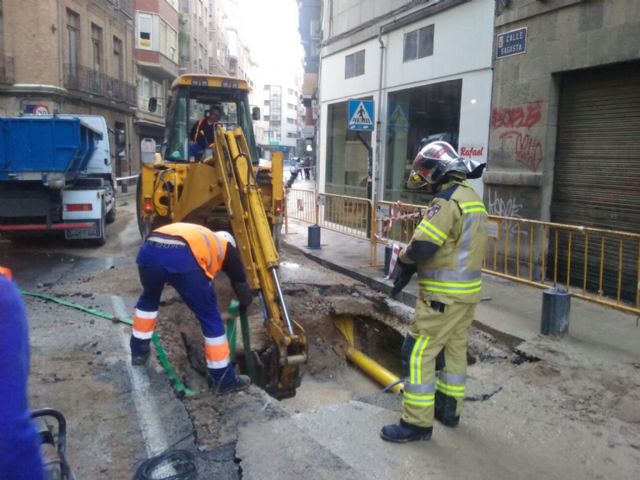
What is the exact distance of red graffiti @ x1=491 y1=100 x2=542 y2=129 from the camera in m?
7.59

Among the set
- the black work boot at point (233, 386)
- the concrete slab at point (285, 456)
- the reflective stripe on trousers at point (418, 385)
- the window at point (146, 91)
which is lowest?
the concrete slab at point (285, 456)

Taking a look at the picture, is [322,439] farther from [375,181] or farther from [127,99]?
[127,99]

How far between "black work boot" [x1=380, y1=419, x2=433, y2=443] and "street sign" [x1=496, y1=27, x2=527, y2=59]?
615cm

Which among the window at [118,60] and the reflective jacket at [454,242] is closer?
the reflective jacket at [454,242]

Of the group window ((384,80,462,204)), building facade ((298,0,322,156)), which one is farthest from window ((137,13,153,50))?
window ((384,80,462,204))

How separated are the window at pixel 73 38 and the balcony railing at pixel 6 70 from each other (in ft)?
8.15

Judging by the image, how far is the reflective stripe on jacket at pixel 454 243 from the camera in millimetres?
3391

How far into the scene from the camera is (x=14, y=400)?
1.35 meters

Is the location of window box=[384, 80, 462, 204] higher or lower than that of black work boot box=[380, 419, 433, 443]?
higher

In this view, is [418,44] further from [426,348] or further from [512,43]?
[426,348]

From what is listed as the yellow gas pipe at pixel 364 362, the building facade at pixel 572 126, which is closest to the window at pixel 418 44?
the building facade at pixel 572 126

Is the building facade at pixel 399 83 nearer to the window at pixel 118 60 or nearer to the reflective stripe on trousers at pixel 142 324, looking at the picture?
the reflective stripe on trousers at pixel 142 324

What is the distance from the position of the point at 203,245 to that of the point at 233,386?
1.10 meters

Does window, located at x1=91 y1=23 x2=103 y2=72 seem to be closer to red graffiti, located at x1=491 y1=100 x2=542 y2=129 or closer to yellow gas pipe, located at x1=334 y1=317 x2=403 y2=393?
red graffiti, located at x1=491 y1=100 x2=542 y2=129
